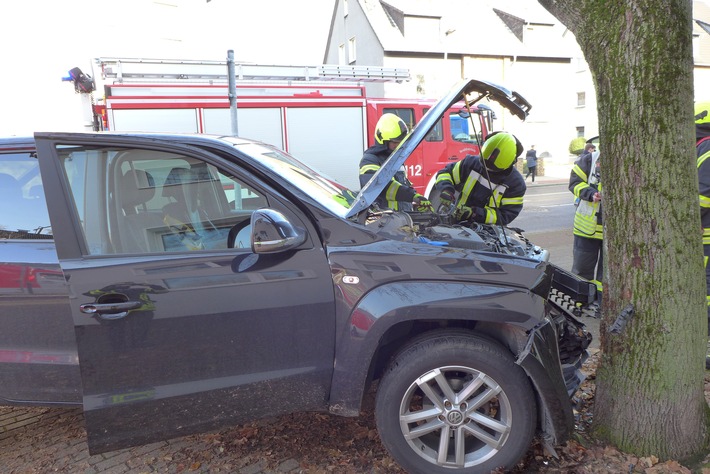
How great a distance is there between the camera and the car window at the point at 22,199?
8.41ft

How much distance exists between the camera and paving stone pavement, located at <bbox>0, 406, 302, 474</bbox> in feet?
8.70

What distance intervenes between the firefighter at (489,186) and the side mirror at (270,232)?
204 cm

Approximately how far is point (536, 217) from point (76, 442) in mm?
10419

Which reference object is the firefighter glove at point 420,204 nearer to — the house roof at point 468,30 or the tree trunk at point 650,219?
the tree trunk at point 650,219

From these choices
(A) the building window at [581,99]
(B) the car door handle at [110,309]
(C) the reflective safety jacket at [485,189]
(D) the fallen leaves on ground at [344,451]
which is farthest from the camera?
(A) the building window at [581,99]

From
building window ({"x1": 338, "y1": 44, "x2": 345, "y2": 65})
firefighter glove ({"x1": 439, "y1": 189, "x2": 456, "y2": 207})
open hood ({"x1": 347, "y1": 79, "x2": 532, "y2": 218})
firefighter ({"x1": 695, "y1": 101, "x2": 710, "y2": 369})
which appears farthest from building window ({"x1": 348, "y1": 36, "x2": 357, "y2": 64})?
open hood ({"x1": 347, "y1": 79, "x2": 532, "y2": 218})

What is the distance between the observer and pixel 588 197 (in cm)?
466

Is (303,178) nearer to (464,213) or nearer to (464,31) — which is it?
(464,213)

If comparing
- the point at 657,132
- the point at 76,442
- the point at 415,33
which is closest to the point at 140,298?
the point at 76,442

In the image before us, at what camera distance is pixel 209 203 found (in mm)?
2557

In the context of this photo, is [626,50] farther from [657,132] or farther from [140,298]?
[140,298]

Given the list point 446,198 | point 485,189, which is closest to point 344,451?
point 446,198

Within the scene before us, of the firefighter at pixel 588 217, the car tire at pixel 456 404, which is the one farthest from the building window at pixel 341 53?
the car tire at pixel 456 404

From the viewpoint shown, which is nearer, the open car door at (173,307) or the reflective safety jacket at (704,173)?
the open car door at (173,307)
